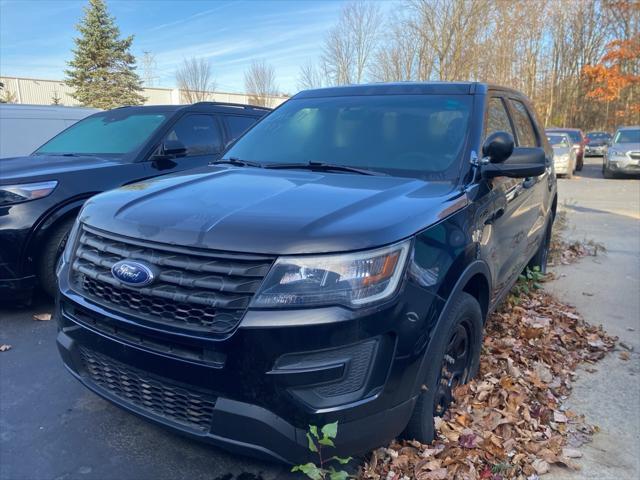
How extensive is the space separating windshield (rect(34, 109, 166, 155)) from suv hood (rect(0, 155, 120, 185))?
246 millimetres

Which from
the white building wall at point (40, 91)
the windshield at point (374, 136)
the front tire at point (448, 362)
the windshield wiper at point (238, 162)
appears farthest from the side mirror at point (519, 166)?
the white building wall at point (40, 91)

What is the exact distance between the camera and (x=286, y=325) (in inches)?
70.9

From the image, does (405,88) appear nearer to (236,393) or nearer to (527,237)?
(527,237)

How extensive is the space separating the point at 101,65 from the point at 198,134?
29.2m

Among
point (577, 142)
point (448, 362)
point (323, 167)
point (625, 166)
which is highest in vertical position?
point (323, 167)

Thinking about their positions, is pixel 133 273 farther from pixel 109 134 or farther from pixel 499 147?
pixel 109 134

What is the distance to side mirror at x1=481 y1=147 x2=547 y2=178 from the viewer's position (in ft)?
9.05

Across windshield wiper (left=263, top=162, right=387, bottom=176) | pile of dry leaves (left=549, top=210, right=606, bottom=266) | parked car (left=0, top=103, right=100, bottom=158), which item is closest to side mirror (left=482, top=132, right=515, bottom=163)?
windshield wiper (left=263, top=162, right=387, bottom=176)

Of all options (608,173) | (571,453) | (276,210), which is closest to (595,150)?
(608,173)

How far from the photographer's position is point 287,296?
1830 mm

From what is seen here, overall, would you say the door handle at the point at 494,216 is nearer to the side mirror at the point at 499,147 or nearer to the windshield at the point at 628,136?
the side mirror at the point at 499,147

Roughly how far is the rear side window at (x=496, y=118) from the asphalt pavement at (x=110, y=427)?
1742 millimetres

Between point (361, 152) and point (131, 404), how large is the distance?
6.02 ft

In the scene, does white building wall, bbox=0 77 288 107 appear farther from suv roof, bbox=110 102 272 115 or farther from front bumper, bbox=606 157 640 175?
suv roof, bbox=110 102 272 115
